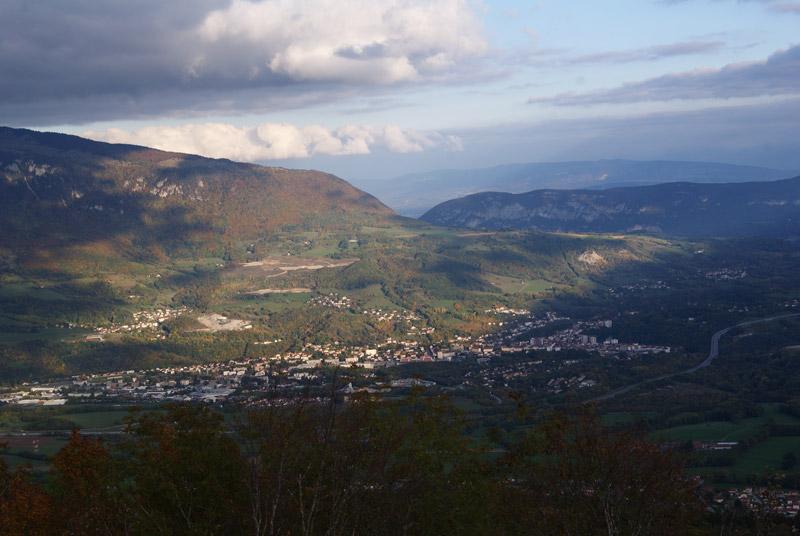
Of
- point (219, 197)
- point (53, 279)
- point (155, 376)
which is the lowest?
point (155, 376)

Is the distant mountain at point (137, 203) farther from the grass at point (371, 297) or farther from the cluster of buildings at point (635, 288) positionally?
the cluster of buildings at point (635, 288)

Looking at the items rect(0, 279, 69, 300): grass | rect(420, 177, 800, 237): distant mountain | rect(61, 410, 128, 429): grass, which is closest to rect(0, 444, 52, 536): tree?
rect(61, 410, 128, 429): grass

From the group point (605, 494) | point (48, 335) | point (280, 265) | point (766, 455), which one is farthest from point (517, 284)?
point (605, 494)

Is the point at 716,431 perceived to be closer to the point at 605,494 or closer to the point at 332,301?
the point at 605,494

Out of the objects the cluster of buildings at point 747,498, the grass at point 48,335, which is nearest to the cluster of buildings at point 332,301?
the grass at point 48,335

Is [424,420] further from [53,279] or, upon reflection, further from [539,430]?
[53,279]

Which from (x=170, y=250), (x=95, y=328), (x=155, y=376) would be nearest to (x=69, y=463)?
(x=155, y=376)
